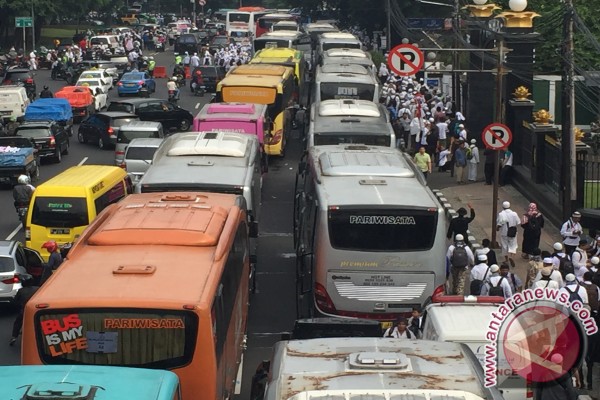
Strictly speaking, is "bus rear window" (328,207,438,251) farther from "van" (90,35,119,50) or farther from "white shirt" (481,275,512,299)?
"van" (90,35,119,50)

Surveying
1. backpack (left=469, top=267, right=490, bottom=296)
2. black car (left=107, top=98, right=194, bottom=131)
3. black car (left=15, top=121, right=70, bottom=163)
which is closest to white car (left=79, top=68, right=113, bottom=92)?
black car (left=107, top=98, right=194, bottom=131)

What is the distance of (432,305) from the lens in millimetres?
15227

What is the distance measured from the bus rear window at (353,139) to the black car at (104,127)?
12.5 metres

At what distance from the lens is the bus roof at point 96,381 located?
992 centimetres

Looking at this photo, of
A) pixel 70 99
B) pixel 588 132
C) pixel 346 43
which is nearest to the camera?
pixel 588 132

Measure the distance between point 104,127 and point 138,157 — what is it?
29.1 ft

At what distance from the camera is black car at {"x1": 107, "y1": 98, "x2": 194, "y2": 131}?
141ft

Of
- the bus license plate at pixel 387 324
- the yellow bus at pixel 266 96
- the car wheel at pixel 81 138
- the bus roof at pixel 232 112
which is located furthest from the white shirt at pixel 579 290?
the car wheel at pixel 81 138

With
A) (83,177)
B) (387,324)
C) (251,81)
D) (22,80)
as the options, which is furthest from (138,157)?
(22,80)

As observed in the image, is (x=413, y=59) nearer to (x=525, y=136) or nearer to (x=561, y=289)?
(x=525, y=136)

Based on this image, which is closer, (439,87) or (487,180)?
(487,180)

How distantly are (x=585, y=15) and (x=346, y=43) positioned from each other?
37.5 ft

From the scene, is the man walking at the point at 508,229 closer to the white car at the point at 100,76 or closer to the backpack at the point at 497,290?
the backpack at the point at 497,290

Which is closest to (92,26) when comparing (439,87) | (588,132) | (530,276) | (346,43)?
(346,43)
